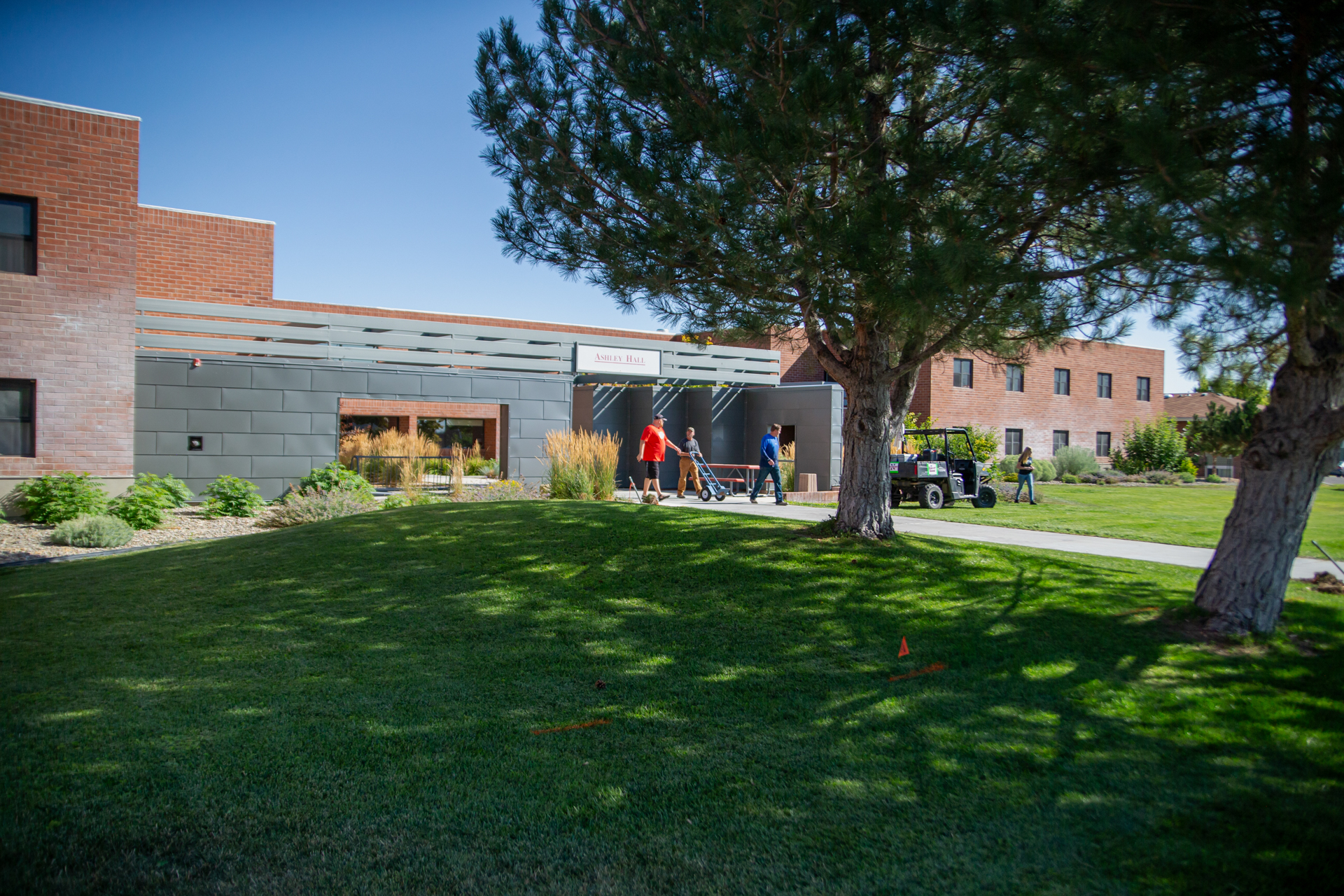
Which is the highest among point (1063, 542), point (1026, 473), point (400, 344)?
point (400, 344)

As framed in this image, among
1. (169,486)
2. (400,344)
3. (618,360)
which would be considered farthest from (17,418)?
(618,360)

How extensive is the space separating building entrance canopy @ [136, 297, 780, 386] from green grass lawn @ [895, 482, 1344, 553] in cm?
757

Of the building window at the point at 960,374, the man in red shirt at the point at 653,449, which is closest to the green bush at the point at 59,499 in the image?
the man in red shirt at the point at 653,449

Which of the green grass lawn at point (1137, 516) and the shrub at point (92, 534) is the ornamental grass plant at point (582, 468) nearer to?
the green grass lawn at point (1137, 516)

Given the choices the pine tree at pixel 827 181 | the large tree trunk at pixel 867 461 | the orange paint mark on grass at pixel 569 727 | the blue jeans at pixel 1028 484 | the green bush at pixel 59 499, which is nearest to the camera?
the orange paint mark on grass at pixel 569 727

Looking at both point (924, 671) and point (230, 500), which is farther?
point (230, 500)

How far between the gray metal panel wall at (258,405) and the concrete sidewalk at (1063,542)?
271 inches

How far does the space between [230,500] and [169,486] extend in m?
1.12

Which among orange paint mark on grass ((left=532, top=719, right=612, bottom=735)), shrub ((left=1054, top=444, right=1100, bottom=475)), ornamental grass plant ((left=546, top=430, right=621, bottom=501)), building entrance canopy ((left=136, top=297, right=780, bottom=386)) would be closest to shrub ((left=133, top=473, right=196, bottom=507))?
building entrance canopy ((left=136, top=297, right=780, bottom=386))

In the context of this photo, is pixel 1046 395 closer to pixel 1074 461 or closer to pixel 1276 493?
pixel 1074 461

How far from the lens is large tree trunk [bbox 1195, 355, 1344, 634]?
5.96 meters

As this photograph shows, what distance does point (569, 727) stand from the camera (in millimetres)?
4293

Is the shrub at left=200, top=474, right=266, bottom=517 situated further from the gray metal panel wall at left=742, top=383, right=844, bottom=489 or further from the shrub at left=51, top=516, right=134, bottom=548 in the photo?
the gray metal panel wall at left=742, top=383, right=844, bottom=489

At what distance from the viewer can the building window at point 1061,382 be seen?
34.5m
